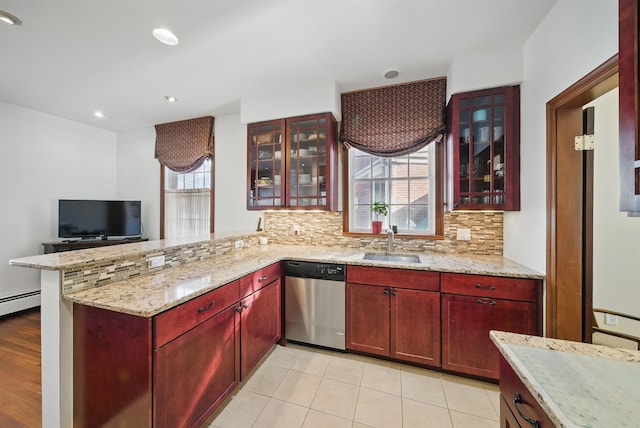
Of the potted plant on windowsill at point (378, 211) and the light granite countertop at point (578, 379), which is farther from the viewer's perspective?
the potted plant on windowsill at point (378, 211)

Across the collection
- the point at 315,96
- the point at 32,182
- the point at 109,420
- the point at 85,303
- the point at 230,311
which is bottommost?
the point at 109,420

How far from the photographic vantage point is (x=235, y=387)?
1.80m

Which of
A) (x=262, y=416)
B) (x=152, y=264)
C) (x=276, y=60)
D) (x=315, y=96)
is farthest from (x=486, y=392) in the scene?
(x=276, y=60)

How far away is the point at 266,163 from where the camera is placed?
2.97 m

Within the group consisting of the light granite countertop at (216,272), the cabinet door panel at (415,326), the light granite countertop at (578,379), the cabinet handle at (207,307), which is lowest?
the cabinet door panel at (415,326)

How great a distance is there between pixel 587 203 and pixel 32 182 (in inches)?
238

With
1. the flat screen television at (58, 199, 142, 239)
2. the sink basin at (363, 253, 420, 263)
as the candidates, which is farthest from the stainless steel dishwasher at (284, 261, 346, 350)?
the flat screen television at (58, 199, 142, 239)

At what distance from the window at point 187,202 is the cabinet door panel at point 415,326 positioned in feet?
9.53

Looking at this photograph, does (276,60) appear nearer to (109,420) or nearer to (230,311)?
(230,311)

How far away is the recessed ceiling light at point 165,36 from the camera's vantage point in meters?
1.92

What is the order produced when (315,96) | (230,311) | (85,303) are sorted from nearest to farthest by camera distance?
(85,303), (230,311), (315,96)

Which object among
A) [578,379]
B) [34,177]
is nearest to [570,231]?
[578,379]

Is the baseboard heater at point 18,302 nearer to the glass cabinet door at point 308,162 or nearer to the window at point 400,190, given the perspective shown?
the glass cabinet door at point 308,162

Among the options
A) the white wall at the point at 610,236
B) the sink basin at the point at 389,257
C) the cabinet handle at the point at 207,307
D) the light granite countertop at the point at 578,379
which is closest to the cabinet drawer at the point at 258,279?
the cabinet handle at the point at 207,307
